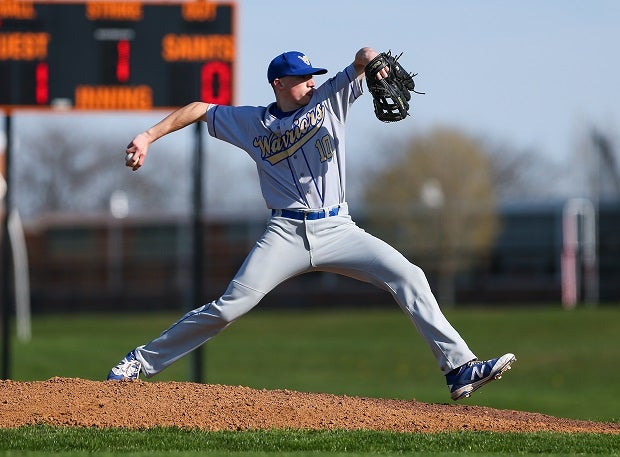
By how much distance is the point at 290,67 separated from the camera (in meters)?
8.26

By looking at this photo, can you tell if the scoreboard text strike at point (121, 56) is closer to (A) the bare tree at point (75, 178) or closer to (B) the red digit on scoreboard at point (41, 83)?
(B) the red digit on scoreboard at point (41, 83)

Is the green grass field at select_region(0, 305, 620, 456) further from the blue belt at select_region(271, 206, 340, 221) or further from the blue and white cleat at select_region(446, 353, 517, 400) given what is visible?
the blue belt at select_region(271, 206, 340, 221)

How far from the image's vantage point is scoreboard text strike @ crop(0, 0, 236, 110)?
15453mm

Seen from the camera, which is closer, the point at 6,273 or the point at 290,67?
the point at 290,67

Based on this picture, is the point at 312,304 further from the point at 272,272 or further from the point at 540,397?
the point at 272,272

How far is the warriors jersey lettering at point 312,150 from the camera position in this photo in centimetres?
819

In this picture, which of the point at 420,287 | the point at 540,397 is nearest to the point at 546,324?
the point at 540,397

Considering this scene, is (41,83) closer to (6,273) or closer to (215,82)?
(215,82)

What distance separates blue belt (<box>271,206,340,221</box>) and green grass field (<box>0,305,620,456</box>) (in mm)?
1391

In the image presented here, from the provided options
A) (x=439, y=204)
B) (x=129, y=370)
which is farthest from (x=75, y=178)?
(x=129, y=370)

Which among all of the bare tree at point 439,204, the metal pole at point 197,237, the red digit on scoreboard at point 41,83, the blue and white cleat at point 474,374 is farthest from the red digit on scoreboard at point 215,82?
the bare tree at point 439,204

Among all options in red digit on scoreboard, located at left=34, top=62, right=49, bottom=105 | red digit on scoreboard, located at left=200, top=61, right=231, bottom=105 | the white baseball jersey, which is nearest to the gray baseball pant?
the white baseball jersey

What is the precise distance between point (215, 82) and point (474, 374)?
7985mm

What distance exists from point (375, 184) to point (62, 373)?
1582 inches
